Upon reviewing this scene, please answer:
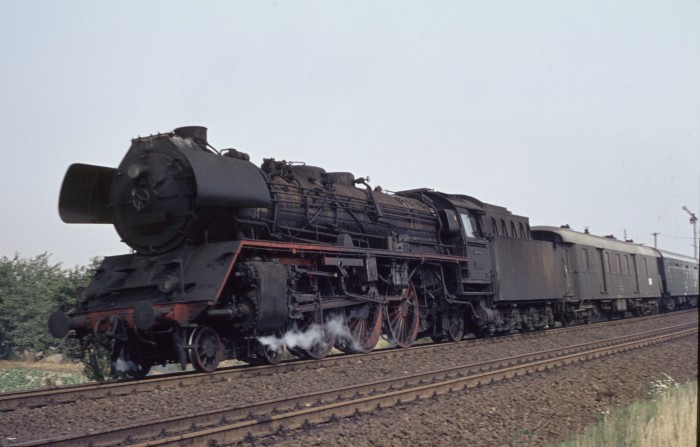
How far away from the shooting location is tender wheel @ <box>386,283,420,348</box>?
1428 cm

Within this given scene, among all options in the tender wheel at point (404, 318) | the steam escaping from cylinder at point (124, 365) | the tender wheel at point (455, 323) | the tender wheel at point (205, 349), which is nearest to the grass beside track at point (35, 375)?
the steam escaping from cylinder at point (124, 365)

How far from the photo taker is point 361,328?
1332 cm

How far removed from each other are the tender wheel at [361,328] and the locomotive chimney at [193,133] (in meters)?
4.48

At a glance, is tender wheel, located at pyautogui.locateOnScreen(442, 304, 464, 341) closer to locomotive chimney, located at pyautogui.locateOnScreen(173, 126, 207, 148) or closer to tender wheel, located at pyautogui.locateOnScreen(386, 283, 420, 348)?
tender wheel, located at pyautogui.locateOnScreen(386, 283, 420, 348)

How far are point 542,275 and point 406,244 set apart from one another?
6716mm

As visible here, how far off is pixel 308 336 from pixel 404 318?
4030 mm

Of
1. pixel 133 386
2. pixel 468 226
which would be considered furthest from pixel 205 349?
pixel 468 226

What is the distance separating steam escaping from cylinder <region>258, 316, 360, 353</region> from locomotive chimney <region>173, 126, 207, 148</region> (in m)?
3.42

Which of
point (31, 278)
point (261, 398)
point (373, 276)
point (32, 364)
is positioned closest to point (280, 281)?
point (261, 398)

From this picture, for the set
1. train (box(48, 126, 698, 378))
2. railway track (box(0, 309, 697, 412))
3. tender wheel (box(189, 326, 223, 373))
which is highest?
train (box(48, 126, 698, 378))

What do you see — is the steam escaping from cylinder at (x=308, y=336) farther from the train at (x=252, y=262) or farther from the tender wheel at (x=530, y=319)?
the tender wheel at (x=530, y=319)

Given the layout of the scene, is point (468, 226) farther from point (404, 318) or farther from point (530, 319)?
point (530, 319)

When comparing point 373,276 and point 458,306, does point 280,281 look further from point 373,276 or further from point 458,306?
point 458,306

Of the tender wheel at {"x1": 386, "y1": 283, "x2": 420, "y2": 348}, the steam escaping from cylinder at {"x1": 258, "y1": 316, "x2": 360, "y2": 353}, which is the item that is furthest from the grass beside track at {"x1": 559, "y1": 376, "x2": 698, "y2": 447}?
the tender wheel at {"x1": 386, "y1": 283, "x2": 420, "y2": 348}
